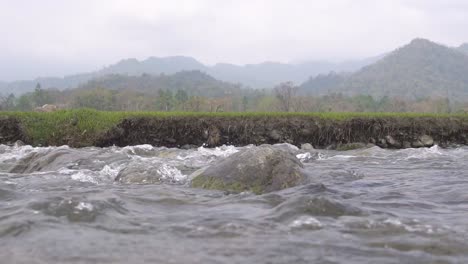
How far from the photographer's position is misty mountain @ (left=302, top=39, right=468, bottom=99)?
11588 cm

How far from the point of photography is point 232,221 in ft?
15.4

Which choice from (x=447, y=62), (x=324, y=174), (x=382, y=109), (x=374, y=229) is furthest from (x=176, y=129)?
Answer: (x=447, y=62)

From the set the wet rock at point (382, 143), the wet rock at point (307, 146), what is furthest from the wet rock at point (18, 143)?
the wet rock at point (382, 143)

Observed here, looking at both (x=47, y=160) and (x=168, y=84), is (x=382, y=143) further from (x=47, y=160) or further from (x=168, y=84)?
(x=168, y=84)

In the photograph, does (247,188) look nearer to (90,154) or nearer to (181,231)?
(181,231)

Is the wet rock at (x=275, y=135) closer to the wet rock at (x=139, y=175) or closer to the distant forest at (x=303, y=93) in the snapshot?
the wet rock at (x=139, y=175)

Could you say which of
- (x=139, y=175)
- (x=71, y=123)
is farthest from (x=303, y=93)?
(x=139, y=175)

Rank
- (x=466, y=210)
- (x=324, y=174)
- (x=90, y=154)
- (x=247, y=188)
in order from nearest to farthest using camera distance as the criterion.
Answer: (x=466, y=210)
(x=247, y=188)
(x=324, y=174)
(x=90, y=154)

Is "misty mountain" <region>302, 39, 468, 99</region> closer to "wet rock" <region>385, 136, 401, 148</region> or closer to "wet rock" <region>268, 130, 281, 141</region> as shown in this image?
"wet rock" <region>385, 136, 401, 148</region>

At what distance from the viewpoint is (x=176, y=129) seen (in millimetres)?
15406

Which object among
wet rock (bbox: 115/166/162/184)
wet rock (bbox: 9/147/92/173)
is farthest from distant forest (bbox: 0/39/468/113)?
wet rock (bbox: 115/166/162/184)

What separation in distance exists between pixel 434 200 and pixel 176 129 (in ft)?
34.4

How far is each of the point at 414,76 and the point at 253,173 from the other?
129m

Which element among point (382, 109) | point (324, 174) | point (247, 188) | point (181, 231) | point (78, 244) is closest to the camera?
point (78, 244)
